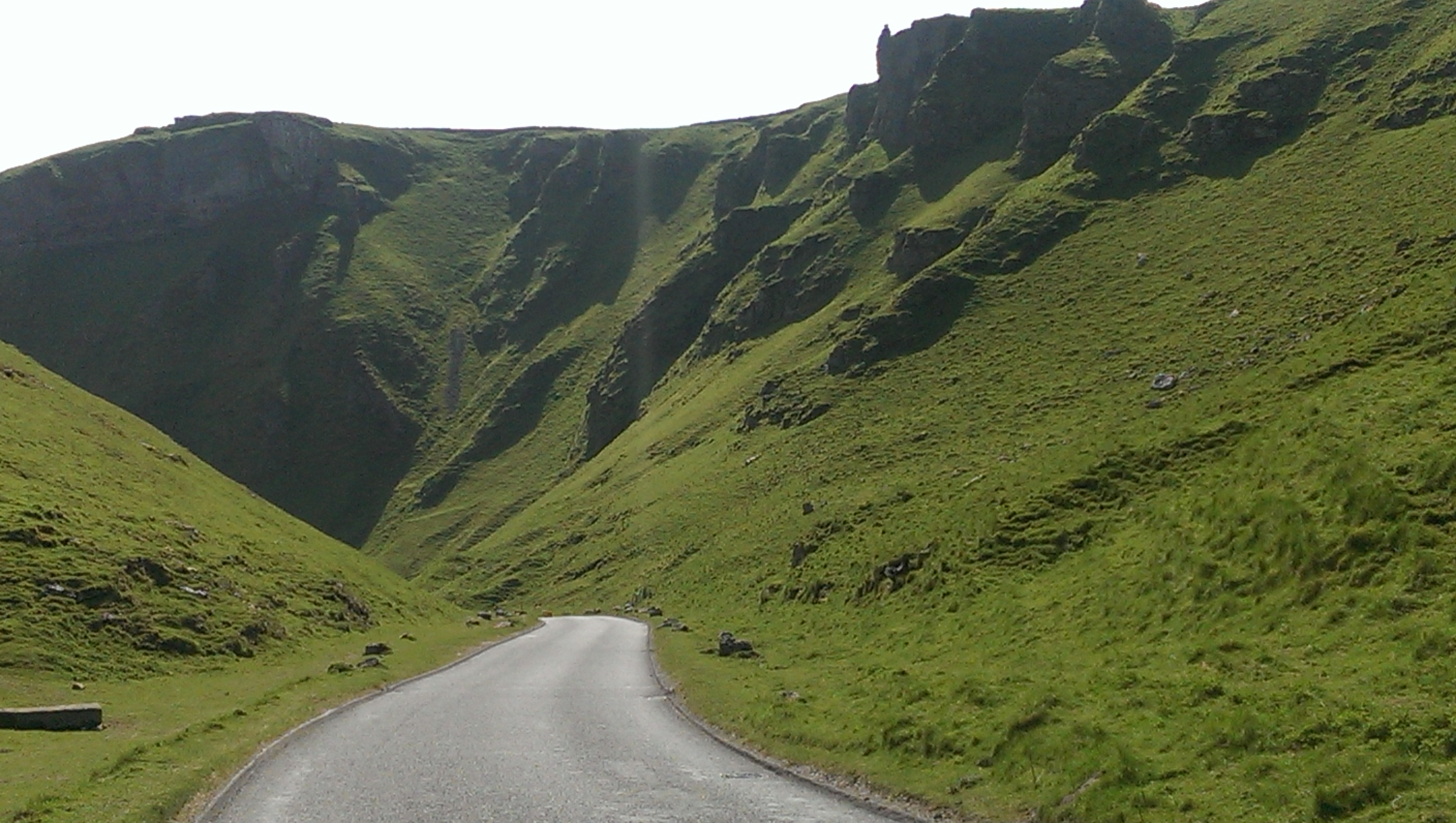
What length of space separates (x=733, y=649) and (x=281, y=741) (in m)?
22.5

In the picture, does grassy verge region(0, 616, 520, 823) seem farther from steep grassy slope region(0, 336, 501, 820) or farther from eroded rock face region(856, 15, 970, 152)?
eroded rock face region(856, 15, 970, 152)

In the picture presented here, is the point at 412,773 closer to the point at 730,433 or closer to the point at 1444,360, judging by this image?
the point at 1444,360

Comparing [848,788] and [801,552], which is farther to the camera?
[801,552]

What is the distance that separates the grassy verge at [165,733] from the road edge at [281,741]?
0.24 meters

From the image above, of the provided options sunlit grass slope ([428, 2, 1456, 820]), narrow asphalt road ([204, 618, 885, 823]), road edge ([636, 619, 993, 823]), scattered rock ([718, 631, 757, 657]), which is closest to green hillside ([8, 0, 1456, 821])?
sunlit grass slope ([428, 2, 1456, 820])

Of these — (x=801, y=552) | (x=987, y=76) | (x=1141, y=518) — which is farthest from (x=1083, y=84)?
(x=1141, y=518)

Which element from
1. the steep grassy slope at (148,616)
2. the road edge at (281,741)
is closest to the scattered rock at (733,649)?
the road edge at (281,741)

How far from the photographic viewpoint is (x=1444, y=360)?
1374 inches

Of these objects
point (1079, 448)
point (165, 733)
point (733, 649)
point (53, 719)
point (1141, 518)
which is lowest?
point (733, 649)

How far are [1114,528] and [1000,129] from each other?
4753 inches

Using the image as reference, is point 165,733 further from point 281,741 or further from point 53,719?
point 281,741

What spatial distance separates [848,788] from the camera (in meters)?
18.5

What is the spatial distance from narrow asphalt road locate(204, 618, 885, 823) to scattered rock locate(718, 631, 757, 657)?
9.45 metres

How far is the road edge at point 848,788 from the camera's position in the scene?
16.0 m
